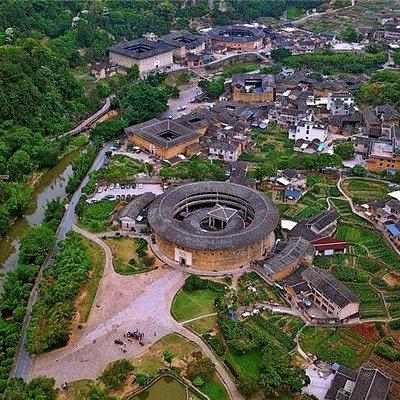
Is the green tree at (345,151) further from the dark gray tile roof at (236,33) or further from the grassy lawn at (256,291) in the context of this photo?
the dark gray tile roof at (236,33)

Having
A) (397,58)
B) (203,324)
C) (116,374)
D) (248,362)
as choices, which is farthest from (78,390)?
(397,58)

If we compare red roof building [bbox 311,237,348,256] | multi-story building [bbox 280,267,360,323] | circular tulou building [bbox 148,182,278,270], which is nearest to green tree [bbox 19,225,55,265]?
circular tulou building [bbox 148,182,278,270]

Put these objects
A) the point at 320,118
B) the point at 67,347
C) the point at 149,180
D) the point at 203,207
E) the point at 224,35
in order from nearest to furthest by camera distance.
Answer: the point at 67,347 → the point at 203,207 → the point at 149,180 → the point at 320,118 → the point at 224,35

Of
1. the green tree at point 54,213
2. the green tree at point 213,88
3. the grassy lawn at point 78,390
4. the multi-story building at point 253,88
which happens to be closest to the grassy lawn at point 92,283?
the green tree at point 54,213

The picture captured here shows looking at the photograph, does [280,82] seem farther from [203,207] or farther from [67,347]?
[67,347]

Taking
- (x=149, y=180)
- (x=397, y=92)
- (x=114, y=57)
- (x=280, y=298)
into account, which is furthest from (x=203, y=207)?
(x=114, y=57)

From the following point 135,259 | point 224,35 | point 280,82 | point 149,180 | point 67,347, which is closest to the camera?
point 67,347

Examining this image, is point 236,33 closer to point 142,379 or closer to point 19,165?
point 19,165

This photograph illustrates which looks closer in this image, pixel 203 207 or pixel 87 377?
pixel 87 377
